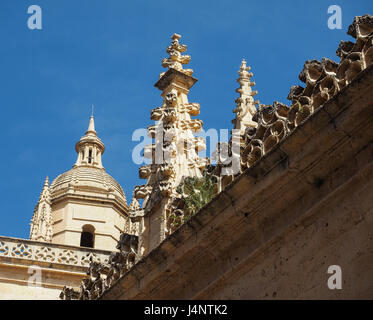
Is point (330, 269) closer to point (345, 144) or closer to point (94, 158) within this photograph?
point (345, 144)

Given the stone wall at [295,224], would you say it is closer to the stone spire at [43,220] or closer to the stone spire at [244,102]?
the stone spire at [244,102]

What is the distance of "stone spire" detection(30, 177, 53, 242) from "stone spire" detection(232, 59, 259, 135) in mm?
19652

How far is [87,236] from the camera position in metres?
37.0

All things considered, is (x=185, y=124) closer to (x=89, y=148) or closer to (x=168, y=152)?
(x=168, y=152)

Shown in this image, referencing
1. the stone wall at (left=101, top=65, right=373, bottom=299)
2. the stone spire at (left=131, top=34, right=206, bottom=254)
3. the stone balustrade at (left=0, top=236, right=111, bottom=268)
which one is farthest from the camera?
the stone balustrade at (left=0, top=236, right=111, bottom=268)

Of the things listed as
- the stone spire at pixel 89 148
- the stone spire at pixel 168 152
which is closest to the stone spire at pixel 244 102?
the stone spire at pixel 168 152

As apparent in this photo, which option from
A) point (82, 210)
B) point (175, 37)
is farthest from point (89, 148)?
point (175, 37)

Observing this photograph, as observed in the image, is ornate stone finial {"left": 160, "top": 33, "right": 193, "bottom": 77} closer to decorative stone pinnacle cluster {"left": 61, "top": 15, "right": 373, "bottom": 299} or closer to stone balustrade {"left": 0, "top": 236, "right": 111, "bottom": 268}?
decorative stone pinnacle cluster {"left": 61, "top": 15, "right": 373, "bottom": 299}

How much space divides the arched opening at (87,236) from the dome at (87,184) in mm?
1769

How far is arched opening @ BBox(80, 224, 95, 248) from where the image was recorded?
1411 inches

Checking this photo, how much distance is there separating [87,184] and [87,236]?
264cm

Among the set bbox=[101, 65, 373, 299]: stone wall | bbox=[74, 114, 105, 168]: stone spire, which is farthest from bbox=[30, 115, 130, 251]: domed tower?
bbox=[101, 65, 373, 299]: stone wall

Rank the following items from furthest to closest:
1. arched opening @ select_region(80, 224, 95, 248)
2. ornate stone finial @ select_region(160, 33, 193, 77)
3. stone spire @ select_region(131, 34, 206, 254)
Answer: arched opening @ select_region(80, 224, 95, 248), ornate stone finial @ select_region(160, 33, 193, 77), stone spire @ select_region(131, 34, 206, 254)
